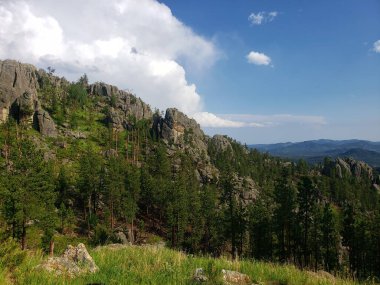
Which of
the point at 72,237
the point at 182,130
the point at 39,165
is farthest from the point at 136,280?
the point at 182,130

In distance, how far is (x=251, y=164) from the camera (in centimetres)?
17275

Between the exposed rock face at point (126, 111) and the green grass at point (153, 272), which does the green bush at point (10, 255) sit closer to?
the green grass at point (153, 272)

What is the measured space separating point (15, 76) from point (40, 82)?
3633 cm

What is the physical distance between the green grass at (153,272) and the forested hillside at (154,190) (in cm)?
212

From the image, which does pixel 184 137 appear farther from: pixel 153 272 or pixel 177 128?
pixel 153 272

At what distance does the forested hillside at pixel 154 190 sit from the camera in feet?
149

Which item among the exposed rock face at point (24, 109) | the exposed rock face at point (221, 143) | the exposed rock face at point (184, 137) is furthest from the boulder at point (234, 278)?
the exposed rock face at point (221, 143)

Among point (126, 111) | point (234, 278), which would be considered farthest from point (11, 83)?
point (234, 278)

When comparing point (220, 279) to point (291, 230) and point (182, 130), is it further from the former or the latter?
point (182, 130)

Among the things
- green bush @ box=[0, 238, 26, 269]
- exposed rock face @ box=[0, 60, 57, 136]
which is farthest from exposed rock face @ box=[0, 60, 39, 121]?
green bush @ box=[0, 238, 26, 269]

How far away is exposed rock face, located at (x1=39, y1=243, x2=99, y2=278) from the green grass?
0.94 feet

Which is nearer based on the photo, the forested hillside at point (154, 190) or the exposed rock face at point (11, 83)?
the forested hillside at point (154, 190)

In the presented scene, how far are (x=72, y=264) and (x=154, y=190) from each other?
255ft

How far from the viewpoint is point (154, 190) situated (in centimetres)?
8450
